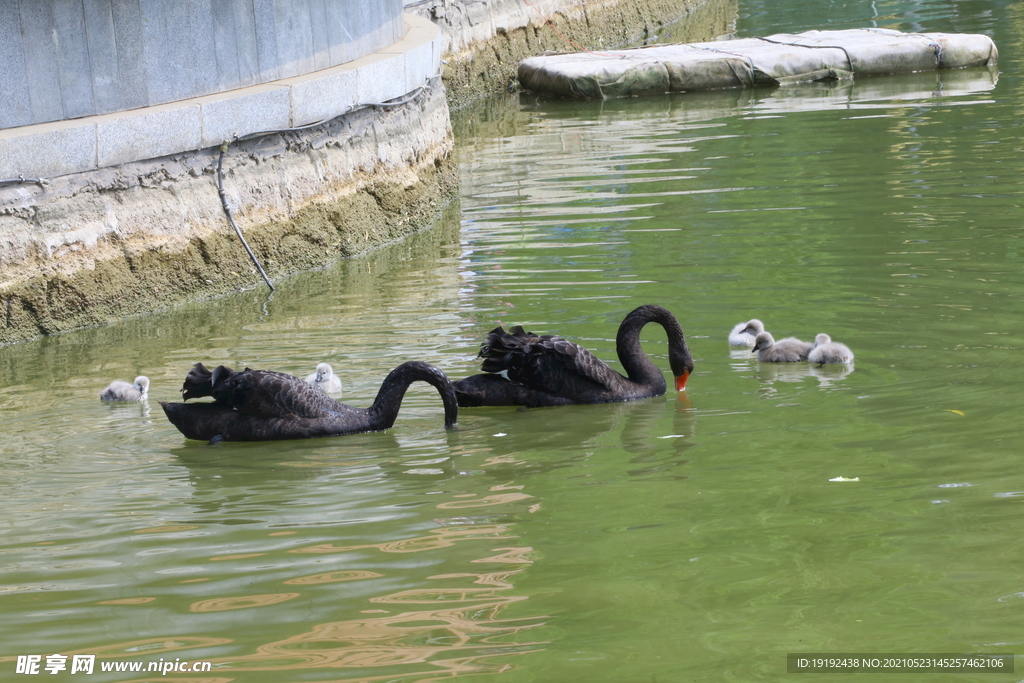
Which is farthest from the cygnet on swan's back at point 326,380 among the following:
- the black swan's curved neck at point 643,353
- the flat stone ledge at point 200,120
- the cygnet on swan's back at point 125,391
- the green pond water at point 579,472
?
the flat stone ledge at point 200,120

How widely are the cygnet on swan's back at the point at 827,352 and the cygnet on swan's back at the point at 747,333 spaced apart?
47cm

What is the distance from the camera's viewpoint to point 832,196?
1184cm

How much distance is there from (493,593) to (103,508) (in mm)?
2181

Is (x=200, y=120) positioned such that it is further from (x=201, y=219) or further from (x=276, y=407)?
(x=276, y=407)

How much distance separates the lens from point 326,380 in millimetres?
7527

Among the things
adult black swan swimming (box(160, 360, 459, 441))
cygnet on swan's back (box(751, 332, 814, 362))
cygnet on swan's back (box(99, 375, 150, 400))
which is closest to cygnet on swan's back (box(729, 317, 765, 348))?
cygnet on swan's back (box(751, 332, 814, 362))

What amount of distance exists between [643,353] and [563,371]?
611 millimetres

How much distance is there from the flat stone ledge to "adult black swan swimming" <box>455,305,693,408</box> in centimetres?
385

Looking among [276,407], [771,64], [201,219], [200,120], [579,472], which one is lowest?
[579,472]

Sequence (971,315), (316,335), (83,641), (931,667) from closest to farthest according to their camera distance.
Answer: (931,667), (83,641), (971,315), (316,335)

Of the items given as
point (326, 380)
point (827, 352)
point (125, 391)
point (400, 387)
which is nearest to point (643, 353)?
point (827, 352)

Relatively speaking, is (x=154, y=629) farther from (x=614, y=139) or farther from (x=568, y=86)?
(x=568, y=86)

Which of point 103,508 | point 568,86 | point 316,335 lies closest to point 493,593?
point 103,508

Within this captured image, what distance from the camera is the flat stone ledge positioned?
8.95 metres
